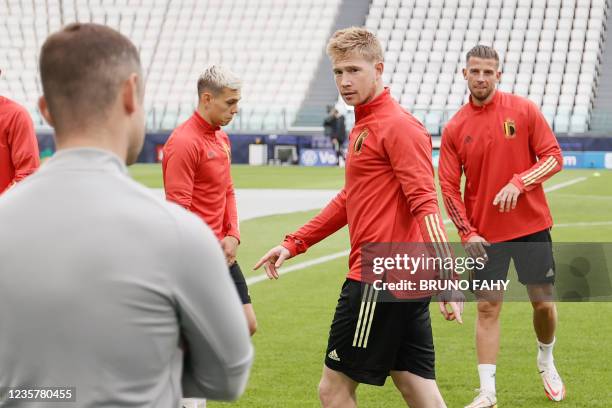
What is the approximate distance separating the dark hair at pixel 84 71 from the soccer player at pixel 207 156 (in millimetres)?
3621

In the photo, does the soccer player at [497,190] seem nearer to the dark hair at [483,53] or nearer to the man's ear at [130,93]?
the dark hair at [483,53]

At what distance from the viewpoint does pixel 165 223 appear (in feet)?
6.40

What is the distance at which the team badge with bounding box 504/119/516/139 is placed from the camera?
20.6ft

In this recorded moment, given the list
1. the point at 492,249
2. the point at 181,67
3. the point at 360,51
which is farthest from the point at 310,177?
the point at 360,51

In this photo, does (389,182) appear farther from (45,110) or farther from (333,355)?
(45,110)

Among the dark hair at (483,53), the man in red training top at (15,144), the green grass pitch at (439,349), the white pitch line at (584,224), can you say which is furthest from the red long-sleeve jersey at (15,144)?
the white pitch line at (584,224)

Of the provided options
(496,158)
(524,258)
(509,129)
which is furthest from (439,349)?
(509,129)

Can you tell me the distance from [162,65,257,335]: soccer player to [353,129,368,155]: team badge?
1.43 m

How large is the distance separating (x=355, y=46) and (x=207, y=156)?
1.63 meters

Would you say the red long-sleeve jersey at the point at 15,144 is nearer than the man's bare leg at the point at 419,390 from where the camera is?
No

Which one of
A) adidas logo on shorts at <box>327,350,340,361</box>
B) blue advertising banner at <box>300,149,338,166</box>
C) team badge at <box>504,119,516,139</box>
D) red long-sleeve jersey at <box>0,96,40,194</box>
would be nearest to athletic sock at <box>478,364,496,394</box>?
team badge at <box>504,119,516,139</box>

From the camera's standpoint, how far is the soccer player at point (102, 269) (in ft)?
6.41

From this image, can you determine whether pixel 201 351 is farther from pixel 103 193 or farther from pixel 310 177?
pixel 310 177

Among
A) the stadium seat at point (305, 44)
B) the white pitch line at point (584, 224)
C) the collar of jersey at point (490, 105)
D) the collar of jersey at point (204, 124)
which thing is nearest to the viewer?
the collar of jersey at point (204, 124)
